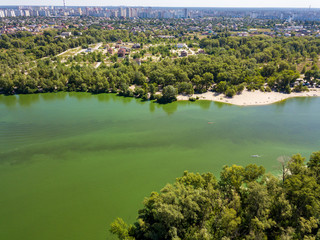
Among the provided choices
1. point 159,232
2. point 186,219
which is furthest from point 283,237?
point 159,232

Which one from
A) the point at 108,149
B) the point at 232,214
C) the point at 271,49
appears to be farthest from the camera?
the point at 271,49

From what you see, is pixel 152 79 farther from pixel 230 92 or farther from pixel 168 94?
pixel 230 92

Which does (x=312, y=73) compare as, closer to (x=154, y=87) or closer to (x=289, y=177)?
(x=154, y=87)

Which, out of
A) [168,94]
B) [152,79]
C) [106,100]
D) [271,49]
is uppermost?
[271,49]

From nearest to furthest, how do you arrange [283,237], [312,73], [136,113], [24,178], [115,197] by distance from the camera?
[283,237], [115,197], [24,178], [136,113], [312,73]

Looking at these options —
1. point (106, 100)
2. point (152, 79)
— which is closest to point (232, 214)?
point (106, 100)
